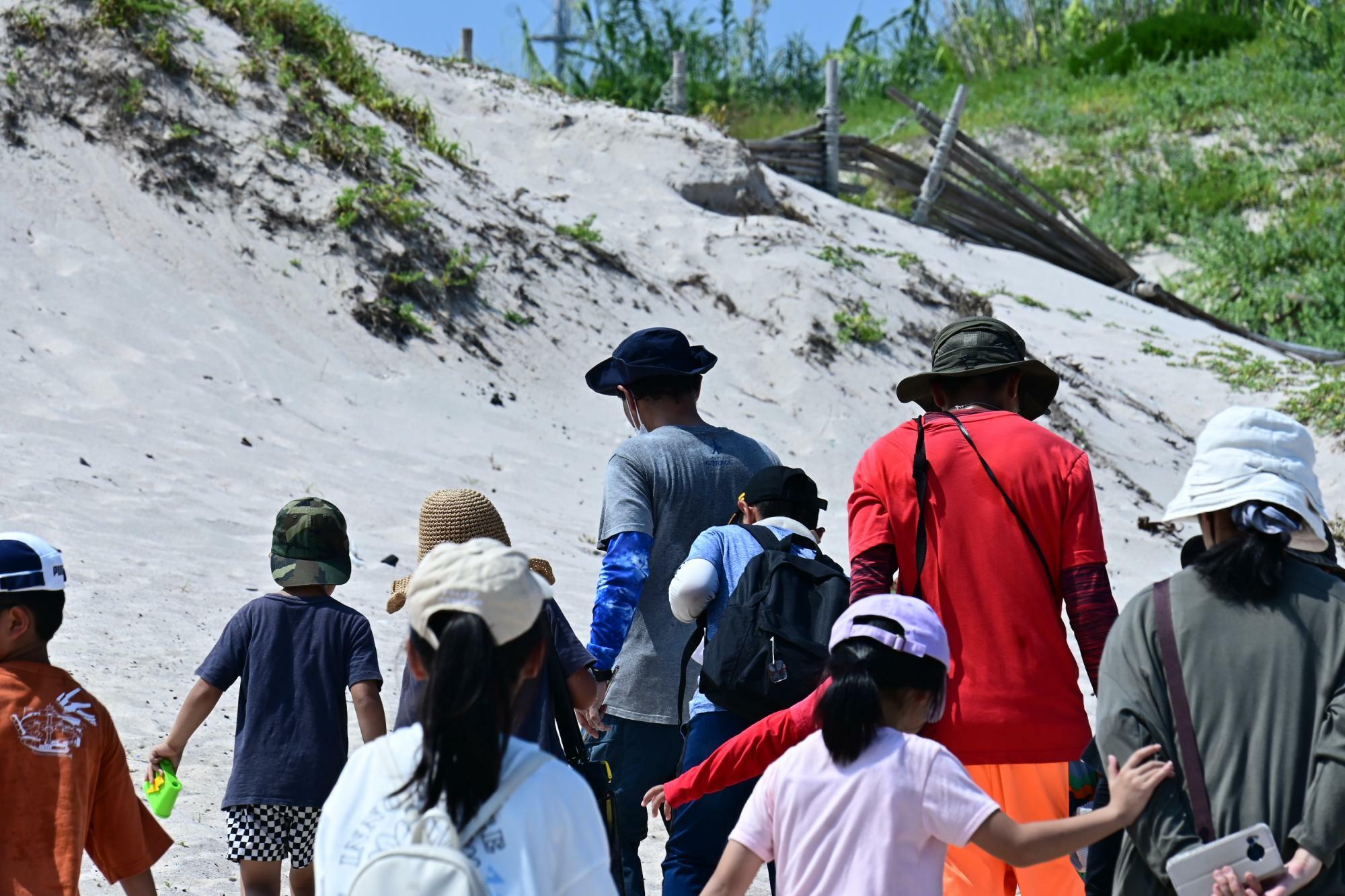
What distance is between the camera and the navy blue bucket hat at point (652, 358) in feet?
13.1

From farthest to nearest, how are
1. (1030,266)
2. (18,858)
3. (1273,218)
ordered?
(1273,218)
(1030,266)
(18,858)

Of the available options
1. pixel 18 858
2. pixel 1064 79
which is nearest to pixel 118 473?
pixel 18 858

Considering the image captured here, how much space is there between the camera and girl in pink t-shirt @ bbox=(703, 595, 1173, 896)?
241 cm

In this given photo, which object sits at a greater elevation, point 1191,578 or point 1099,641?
point 1191,578

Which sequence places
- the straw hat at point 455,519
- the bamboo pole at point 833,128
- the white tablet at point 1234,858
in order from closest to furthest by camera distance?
the white tablet at point 1234,858 < the straw hat at point 455,519 < the bamboo pole at point 833,128

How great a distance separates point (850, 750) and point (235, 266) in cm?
932

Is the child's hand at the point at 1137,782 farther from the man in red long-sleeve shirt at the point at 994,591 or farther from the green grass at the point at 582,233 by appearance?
the green grass at the point at 582,233

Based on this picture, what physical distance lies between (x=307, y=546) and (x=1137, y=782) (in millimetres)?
2053

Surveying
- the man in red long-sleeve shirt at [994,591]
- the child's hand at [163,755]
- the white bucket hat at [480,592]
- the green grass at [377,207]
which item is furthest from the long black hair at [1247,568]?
the green grass at [377,207]

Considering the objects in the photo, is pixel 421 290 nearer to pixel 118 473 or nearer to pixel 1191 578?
pixel 118 473

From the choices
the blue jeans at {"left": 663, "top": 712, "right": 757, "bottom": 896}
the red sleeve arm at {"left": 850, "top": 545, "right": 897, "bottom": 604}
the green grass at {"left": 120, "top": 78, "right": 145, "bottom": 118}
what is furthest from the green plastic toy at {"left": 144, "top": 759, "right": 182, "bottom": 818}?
the green grass at {"left": 120, "top": 78, "right": 145, "bottom": 118}

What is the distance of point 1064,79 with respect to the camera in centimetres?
2648

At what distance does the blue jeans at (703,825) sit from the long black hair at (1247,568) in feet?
4.20

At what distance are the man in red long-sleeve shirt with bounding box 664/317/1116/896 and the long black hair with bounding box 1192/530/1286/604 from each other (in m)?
0.64
